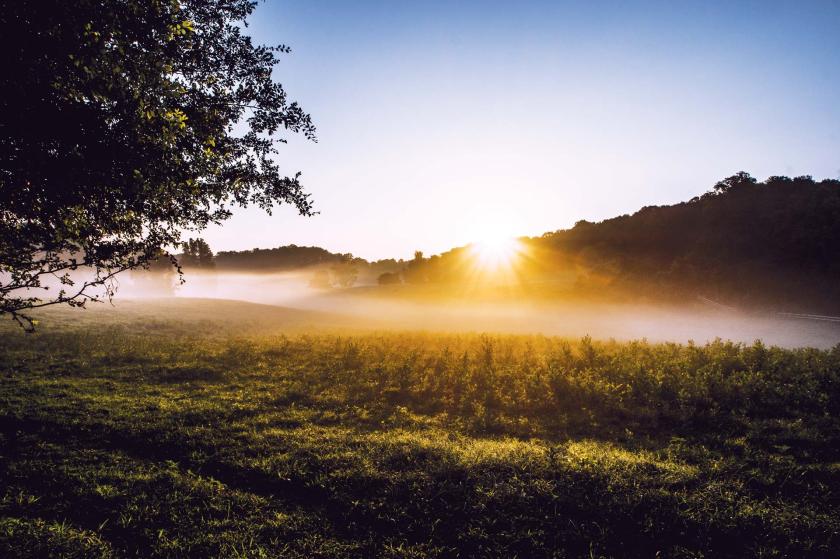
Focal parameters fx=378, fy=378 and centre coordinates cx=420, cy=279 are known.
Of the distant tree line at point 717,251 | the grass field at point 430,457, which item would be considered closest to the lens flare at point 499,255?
the distant tree line at point 717,251

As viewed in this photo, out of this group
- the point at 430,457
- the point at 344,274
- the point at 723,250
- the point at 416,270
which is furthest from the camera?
the point at 344,274

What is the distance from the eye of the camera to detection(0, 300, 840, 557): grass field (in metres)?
5.29

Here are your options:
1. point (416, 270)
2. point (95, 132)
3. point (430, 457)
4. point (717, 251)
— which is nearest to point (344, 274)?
point (416, 270)

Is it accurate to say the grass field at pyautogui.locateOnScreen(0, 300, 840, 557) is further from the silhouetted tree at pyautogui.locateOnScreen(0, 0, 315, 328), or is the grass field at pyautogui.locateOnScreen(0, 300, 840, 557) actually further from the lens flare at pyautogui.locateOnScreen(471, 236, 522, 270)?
the lens flare at pyautogui.locateOnScreen(471, 236, 522, 270)

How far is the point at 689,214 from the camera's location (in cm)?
5859

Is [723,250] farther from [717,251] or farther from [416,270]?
[416,270]

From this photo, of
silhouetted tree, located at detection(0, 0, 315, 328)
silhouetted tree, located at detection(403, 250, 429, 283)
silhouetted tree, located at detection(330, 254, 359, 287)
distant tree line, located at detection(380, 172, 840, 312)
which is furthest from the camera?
silhouetted tree, located at detection(330, 254, 359, 287)

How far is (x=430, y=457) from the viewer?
24.2ft

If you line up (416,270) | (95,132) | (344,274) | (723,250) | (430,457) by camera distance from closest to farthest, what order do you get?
(95,132) < (430,457) < (723,250) < (416,270) < (344,274)

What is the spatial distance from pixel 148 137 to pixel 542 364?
13.0m

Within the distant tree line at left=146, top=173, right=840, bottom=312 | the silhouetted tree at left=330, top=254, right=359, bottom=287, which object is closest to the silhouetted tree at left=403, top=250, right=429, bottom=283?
the distant tree line at left=146, top=173, right=840, bottom=312

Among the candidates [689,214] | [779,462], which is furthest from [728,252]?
[779,462]

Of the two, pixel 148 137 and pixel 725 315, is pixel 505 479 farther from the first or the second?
pixel 725 315

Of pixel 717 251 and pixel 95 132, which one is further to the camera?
pixel 717 251
